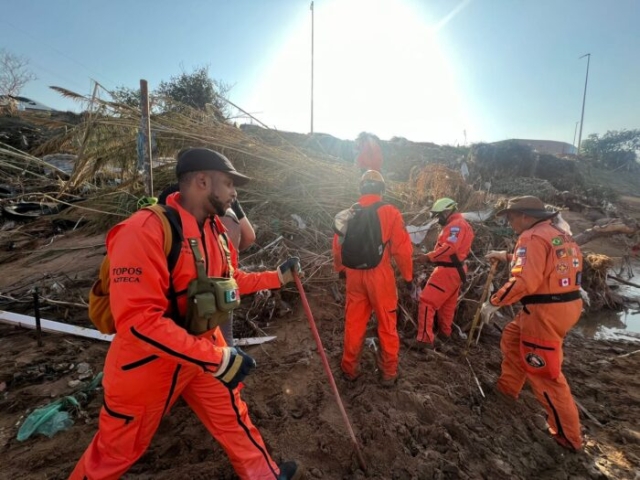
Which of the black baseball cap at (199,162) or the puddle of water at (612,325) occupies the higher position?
the black baseball cap at (199,162)

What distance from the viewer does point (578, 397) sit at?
361 cm

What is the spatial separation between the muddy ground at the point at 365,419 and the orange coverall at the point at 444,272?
45 centimetres

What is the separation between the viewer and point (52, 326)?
3.74 meters

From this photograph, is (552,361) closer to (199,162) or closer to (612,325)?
(199,162)

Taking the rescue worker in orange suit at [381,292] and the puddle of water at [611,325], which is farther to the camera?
the puddle of water at [611,325]

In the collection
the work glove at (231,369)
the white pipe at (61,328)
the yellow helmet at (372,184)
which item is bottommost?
the white pipe at (61,328)

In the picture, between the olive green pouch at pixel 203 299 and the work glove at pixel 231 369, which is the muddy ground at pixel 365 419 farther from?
the olive green pouch at pixel 203 299

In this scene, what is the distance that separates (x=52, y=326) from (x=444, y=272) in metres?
4.97

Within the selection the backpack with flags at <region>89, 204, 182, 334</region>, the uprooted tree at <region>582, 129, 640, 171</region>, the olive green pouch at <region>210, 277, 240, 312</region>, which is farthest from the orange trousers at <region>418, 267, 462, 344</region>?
the uprooted tree at <region>582, 129, 640, 171</region>

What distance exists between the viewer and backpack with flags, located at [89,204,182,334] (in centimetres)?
157

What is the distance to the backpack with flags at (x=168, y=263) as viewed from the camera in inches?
61.9

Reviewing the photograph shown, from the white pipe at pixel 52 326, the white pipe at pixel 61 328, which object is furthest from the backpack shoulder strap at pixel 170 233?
the white pipe at pixel 52 326

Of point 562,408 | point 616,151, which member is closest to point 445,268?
point 562,408

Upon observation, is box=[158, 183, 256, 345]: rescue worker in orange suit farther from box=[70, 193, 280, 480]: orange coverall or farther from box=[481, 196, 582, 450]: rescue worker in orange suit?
box=[481, 196, 582, 450]: rescue worker in orange suit
